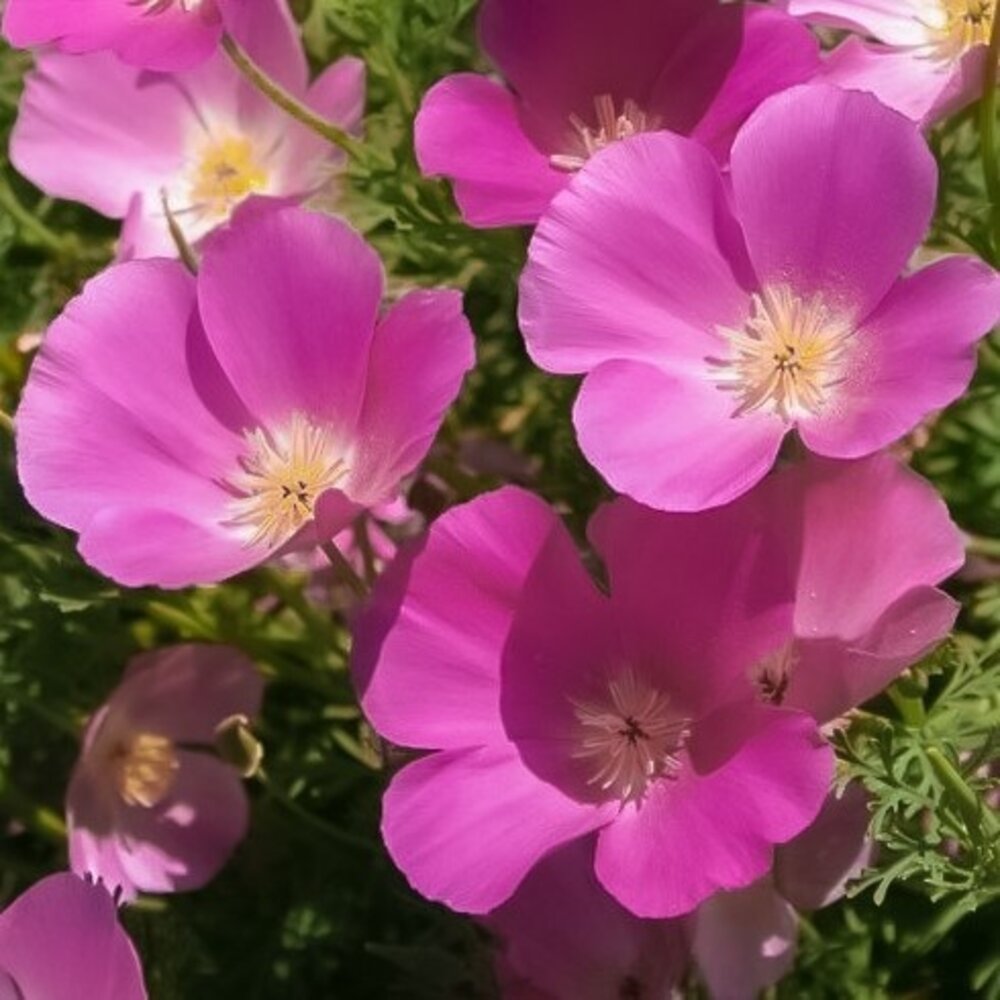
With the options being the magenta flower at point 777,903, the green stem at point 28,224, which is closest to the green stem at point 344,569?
the magenta flower at point 777,903

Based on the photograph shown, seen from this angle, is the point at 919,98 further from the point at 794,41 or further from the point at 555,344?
the point at 555,344

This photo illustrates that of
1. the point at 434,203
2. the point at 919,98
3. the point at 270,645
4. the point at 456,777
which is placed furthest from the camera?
the point at 270,645

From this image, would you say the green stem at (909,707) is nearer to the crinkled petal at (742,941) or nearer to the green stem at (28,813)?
the crinkled petal at (742,941)

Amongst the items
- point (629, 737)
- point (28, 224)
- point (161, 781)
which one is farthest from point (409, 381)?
point (28, 224)

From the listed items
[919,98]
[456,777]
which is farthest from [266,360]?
[919,98]

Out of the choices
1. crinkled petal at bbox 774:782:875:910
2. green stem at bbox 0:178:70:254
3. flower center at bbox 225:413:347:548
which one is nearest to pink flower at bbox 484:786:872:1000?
crinkled petal at bbox 774:782:875:910

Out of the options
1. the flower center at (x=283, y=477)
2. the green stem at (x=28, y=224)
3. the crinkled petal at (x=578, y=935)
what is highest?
the flower center at (x=283, y=477)

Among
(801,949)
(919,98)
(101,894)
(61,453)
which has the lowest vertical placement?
(801,949)
